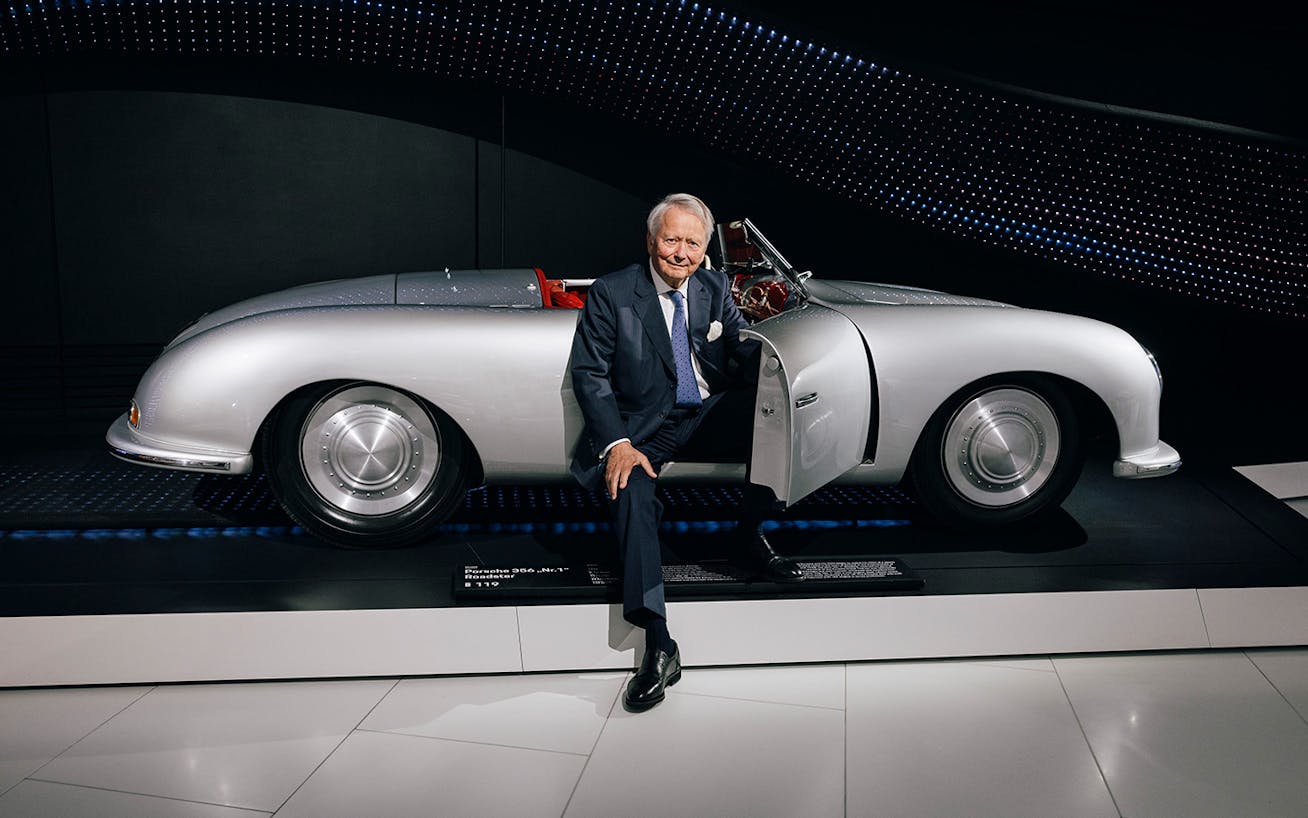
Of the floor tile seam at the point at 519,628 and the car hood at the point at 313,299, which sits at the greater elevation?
the car hood at the point at 313,299

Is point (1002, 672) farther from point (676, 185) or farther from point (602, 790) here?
point (676, 185)

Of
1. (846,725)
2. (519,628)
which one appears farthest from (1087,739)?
(519,628)

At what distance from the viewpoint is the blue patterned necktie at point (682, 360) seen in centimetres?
285

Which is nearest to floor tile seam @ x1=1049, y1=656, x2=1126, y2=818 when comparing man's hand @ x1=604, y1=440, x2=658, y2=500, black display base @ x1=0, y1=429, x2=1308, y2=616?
black display base @ x1=0, y1=429, x2=1308, y2=616

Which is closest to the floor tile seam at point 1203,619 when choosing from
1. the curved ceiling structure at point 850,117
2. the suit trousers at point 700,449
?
the suit trousers at point 700,449

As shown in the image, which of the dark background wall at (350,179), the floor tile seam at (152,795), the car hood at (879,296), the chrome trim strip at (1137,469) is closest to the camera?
the floor tile seam at (152,795)

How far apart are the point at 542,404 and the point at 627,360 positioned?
0.28 metres

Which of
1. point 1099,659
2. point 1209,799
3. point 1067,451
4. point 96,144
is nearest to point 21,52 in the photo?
point 96,144

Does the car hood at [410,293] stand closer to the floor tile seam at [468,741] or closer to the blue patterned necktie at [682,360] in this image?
the blue patterned necktie at [682,360]

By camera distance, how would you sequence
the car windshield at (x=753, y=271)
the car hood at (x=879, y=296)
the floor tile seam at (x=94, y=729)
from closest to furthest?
the floor tile seam at (x=94, y=729), the car hood at (x=879, y=296), the car windshield at (x=753, y=271)

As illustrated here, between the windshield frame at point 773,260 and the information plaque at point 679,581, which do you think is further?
the windshield frame at point 773,260

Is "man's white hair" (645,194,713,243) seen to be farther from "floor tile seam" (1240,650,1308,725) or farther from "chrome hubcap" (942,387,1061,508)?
"floor tile seam" (1240,650,1308,725)

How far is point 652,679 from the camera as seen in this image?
2.54 m

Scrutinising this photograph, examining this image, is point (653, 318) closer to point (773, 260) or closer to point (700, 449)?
point (700, 449)
